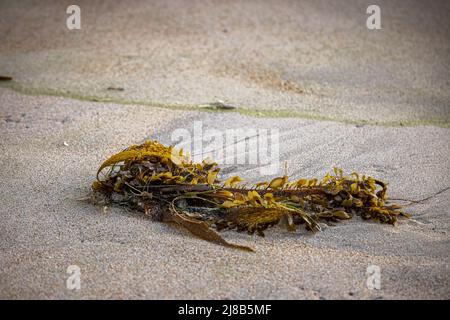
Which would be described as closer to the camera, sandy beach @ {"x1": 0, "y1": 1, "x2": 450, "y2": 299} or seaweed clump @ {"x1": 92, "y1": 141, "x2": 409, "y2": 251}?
sandy beach @ {"x1": 0, "y1": 1, "x2": 450, "y2": 299}

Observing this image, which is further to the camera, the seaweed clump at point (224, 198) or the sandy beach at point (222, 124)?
the seaweed clump at point (224, 198)

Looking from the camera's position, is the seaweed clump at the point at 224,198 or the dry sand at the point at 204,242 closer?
the dry sand at the point at 204,242

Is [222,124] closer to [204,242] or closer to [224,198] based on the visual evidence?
[224,198]

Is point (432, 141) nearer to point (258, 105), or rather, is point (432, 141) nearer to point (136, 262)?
point (258, 105)
